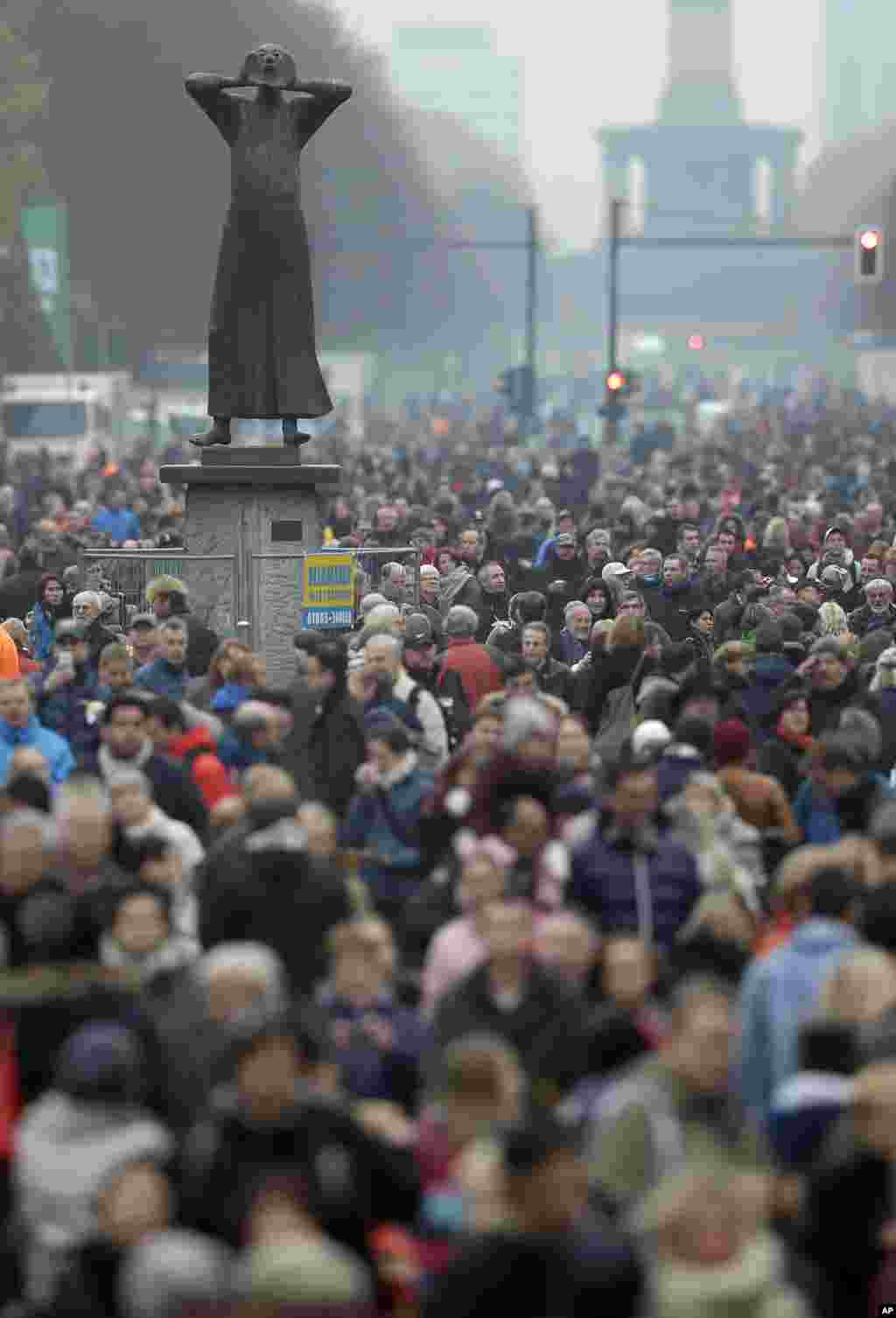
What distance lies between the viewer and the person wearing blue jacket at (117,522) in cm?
3027

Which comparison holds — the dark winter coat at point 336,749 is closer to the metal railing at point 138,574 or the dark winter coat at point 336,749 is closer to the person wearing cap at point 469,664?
the person wearing cap at point 469,664

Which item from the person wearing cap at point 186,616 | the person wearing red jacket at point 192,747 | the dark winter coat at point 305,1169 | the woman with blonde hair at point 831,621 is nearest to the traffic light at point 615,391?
the woman with blonde hair at point 831,621

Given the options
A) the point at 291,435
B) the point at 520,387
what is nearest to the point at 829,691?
the point at 291,435

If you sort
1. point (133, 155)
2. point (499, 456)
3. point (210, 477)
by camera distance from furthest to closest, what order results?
point (133, 155) → point (499, 456) → point (210, 477)

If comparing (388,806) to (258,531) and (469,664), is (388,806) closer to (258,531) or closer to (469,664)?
(469,664)

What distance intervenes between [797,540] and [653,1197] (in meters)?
20.3

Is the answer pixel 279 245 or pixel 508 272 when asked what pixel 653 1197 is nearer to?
pixel 279 245

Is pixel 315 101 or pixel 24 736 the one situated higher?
pixel 315 101

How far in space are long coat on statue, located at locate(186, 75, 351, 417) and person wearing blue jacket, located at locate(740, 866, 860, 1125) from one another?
1275cm

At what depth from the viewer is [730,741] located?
1359cm

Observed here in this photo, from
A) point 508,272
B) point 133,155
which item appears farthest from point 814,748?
point 508,272

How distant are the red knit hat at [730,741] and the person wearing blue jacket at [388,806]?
1010 millimetres

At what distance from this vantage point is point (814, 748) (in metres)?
13.4

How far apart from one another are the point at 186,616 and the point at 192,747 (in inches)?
206
